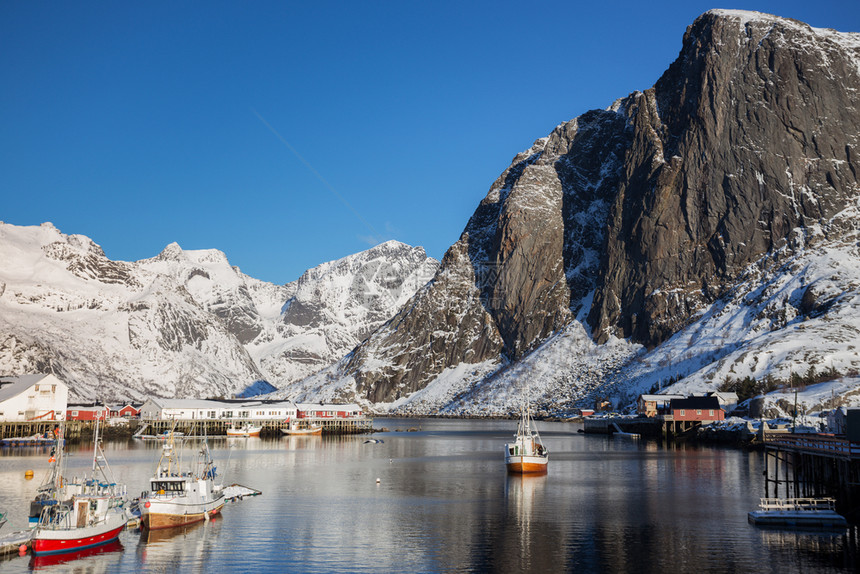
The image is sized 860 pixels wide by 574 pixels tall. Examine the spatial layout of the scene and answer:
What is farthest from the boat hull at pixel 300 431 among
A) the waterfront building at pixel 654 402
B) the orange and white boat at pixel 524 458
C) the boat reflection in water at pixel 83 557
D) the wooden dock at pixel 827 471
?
the boat reflection in water at pixel 83 557

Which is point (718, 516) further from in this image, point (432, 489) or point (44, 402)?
point (44, 402)

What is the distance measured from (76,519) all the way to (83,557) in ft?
8.76

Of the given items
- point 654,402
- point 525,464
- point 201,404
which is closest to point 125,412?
point 201,404

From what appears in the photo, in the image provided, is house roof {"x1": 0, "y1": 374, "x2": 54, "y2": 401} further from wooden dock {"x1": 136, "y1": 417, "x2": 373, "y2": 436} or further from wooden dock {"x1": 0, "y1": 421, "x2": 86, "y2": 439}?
wooden dock {"x1": 136, "y1": 417, "x2": 373, "y2": 436}

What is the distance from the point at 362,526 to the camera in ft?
176

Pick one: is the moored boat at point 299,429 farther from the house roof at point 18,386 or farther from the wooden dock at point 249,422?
the house roof at point 18,386

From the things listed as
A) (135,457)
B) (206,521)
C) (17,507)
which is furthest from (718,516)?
(135,457)

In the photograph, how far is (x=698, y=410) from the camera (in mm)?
150000

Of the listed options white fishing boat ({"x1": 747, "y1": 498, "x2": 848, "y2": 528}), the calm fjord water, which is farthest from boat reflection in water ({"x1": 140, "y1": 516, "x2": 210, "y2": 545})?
white fishing boat ({"x1": 747, "y1": 498, "x2": 848, "y2": 528})

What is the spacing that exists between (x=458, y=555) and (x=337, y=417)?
150 m

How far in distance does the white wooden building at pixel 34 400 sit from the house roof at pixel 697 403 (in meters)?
119

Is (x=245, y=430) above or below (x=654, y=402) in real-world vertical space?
below

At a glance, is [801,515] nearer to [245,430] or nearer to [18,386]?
[245,430]

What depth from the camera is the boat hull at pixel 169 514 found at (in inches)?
2046
